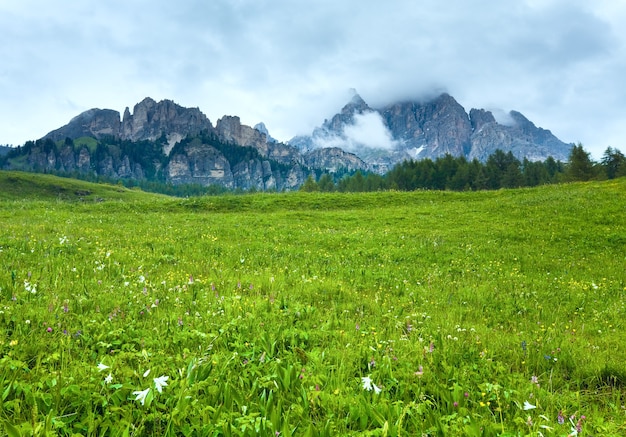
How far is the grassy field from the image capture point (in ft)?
10.4

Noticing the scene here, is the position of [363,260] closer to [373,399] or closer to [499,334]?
[499,334]

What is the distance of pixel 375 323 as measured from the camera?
618 cm

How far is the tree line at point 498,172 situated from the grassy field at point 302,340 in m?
88.5

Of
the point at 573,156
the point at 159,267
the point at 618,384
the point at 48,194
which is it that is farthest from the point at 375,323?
the point at 48,194

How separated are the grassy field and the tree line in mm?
88532

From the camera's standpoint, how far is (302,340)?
5250 mm

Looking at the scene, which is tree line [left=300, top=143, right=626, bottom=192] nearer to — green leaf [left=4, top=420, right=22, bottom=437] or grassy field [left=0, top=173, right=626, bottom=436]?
grassy field [left=0, top=173, right=626, bottom=436]

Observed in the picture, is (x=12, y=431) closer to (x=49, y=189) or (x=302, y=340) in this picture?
(x=302, y=340)

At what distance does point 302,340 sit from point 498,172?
121463 millimetres

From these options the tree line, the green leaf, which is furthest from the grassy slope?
the green leaf

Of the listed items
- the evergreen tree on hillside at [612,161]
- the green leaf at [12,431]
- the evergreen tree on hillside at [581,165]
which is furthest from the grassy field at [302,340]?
the evergreen tree on hillside at [612,161]

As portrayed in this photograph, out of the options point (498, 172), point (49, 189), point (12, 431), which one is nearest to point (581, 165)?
point (498, 172)

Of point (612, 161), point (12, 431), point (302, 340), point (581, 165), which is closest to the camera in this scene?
point (12, 431)

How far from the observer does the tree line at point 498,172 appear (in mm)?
92375
